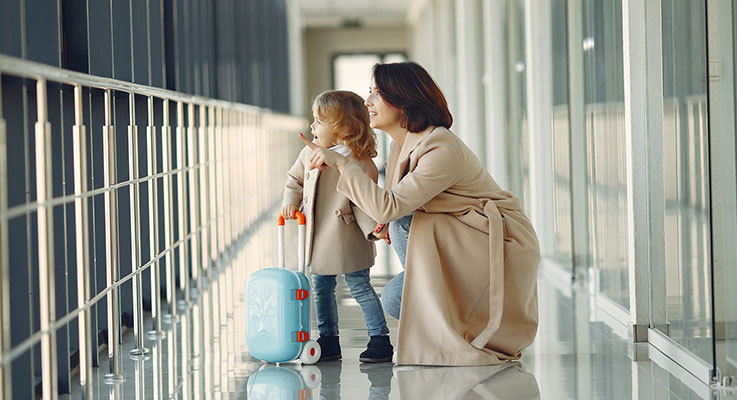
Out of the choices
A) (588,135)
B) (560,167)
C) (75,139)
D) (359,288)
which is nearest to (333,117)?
(359,288)

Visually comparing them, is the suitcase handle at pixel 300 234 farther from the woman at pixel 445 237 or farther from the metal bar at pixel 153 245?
the metal bar at pixel 153 245

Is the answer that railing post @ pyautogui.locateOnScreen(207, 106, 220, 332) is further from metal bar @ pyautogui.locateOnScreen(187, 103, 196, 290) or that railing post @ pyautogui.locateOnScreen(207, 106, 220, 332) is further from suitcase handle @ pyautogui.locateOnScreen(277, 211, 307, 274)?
suitcase handle @ pyautogui.locateOnScreen(277, 211, 307, 274)

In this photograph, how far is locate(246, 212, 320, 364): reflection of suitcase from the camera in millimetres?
3568

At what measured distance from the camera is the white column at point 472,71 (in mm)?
10211

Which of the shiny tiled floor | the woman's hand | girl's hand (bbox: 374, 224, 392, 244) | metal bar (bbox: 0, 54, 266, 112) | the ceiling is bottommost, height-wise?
the shiny tiled floor

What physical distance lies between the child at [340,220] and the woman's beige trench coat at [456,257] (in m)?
0.17

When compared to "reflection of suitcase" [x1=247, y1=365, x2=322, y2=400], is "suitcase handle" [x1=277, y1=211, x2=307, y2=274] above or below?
above

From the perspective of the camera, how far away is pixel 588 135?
5.34 metres

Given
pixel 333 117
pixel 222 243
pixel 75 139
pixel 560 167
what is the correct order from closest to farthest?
1. pixel 75 139
2. pixel 333 117
3. pixel 560 167
4. pixel 222 243

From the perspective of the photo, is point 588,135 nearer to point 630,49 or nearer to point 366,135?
point 630,49

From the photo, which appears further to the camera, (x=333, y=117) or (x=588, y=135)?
(x=588, y=135)

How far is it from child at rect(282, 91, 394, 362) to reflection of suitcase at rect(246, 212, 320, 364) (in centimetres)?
9

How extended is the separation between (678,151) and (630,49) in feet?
1.77

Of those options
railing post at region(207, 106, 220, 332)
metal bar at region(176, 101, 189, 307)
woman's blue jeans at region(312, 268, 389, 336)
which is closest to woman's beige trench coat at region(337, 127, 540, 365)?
woman's blue jeans at region(312, 268, 389, 336)
